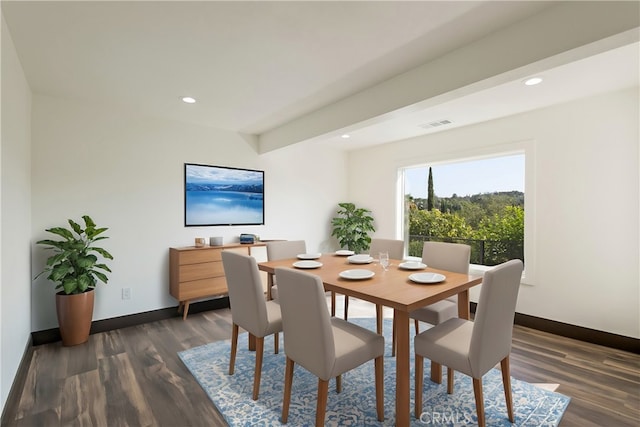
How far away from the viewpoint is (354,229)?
5.19 metres

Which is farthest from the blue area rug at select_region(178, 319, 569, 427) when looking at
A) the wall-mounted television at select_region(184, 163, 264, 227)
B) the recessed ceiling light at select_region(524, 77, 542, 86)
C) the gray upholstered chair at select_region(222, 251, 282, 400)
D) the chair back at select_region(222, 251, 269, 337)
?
the recessed ceiling light at select_region(524, 77, 542, 86)

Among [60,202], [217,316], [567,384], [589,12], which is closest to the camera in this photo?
[589,12]

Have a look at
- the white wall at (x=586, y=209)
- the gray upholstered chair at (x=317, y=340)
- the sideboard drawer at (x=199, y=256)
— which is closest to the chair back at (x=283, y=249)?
the sideboard drawer at (x=199, y=256)

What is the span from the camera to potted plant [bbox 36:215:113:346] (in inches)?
115

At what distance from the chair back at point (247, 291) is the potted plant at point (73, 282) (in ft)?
5.18

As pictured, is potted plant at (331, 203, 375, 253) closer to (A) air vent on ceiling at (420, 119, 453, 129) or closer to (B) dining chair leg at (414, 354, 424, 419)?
(A) air vent on ceiling at (420, 119, 453, 129)

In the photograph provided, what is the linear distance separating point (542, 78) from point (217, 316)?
13.7 ft

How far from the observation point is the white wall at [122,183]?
3.15 m

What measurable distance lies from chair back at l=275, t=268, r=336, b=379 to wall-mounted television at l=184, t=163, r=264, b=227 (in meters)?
2.66

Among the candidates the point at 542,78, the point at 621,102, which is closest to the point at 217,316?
the point at 542,78

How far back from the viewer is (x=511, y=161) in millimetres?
4051

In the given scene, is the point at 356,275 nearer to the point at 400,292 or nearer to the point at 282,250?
the point at 400,292

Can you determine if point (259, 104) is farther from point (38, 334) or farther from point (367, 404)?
point (38, 334)

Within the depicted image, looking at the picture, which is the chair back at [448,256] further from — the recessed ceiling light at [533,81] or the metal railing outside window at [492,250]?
the metal railing outside window at [492,250]
